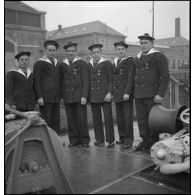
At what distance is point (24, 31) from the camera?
2629 mm

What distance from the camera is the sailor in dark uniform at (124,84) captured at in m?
4.08

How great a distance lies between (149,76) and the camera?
381cm

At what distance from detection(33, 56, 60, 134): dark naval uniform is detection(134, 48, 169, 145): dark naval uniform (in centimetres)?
123

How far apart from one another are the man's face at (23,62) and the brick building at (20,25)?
55 cm

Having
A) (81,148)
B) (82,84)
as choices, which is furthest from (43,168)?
(82,84)

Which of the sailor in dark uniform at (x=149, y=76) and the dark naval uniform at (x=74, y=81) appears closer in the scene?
the sailor in dark uniform at (x=149, y=76)

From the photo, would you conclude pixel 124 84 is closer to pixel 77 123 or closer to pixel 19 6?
pixel 77 123

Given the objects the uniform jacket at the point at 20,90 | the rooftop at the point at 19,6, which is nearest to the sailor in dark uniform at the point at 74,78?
the uniform jacket at the point at 20,90

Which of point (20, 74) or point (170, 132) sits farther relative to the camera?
point (20, 74)

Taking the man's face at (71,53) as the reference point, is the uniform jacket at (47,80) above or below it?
below

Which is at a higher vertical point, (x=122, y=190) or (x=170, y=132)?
(x=170, y=132)

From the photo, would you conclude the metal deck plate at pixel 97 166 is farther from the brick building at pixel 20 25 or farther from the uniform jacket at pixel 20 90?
the brick building at pixel 20 25

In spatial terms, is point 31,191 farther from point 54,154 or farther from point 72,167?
point 72,167

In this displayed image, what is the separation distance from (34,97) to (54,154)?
1514mm
